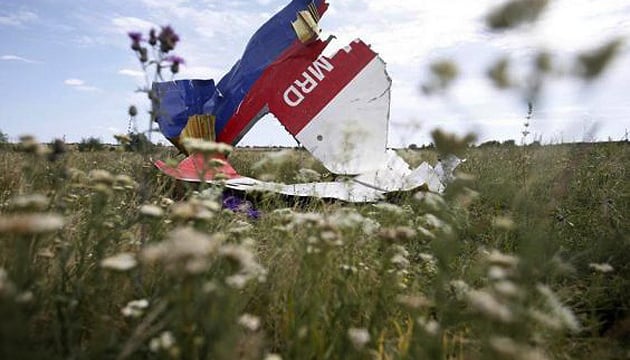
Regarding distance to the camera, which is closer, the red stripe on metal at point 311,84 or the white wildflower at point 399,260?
the white wildflower at point 399,260

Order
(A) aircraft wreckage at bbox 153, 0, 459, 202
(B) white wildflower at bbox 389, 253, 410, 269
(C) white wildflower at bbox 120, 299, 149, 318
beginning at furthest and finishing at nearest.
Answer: (A) aircraft wreckage at bbox 153, 0, 459, 202 < (B) white wildflower at bbox 389, 253, 410, 269 < (C) white wildflower at bbox 120, 299, 149, 318

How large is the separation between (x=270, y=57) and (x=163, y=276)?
3847 millimetres

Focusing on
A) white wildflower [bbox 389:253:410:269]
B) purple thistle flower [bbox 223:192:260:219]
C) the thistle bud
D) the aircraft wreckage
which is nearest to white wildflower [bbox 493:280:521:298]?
white wildflower [bbox 389:253:410:269]

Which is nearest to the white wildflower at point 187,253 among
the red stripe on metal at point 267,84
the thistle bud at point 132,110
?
the thistle bud at point 132,110

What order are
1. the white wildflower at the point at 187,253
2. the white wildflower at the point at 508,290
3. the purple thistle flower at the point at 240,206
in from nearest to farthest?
the white wildflower at the point at 187,253 → the white wildflower at the point at 508,290 → the purple thistle flower at the point at 240,206

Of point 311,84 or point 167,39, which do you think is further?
point 311,84

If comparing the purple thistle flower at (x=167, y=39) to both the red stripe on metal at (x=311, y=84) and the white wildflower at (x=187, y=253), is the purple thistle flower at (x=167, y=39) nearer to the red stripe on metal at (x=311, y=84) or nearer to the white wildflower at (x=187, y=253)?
the white wildflower at (x=187, y=253)

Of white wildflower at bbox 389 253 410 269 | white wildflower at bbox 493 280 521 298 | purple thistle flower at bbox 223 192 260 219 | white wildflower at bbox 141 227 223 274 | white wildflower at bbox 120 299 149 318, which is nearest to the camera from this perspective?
white wildflower at bbox 141 227 223 274

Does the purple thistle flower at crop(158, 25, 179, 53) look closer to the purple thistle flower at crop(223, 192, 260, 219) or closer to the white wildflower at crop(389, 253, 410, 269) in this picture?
the white wildflower at crop(389, 253, 410, 269)

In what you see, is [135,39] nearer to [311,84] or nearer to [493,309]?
[493,309]

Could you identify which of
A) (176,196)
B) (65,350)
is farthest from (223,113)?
(65,350)

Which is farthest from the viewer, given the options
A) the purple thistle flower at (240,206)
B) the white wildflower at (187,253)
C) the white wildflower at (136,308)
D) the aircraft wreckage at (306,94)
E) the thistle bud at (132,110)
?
the aircraft wreckage at (306,94)

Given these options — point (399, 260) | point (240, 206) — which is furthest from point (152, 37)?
point (240, 206)

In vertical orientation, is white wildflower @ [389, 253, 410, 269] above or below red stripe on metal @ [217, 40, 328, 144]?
below
